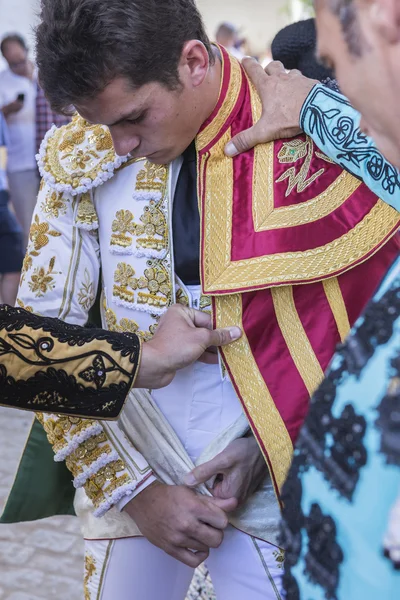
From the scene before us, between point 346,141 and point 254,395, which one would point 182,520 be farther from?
point 346,141

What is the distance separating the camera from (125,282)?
1632mm

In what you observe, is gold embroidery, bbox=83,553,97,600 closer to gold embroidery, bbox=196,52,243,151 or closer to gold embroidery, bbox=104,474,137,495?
gold embroidery, bbox=104,474,137,495

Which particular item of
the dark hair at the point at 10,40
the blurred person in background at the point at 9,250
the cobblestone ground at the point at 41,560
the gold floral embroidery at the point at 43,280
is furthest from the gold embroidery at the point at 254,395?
the dark hair at the point at 10,40

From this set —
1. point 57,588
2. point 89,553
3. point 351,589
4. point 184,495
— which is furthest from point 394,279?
point 57,588

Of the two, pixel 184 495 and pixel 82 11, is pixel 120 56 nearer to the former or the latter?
pixel 82 11

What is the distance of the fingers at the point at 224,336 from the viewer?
1484 millimetres

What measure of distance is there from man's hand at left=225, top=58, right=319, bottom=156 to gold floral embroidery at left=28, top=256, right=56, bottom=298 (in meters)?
0.44

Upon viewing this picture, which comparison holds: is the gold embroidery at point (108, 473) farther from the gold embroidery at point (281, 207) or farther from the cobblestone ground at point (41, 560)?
the cobblestone ground at point (41, 560)

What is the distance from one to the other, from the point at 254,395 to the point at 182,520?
0.95ft

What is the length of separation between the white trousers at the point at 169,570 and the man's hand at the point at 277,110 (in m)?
0.79

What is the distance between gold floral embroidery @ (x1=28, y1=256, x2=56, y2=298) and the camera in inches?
65.4

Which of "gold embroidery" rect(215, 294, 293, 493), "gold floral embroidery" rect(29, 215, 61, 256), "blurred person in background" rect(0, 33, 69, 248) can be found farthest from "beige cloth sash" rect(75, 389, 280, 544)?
"blurred person in background" rect(0, 33, 69, 248)

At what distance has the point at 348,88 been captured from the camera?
72cm

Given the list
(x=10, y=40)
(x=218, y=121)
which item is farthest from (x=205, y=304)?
(x=10, y=40)
